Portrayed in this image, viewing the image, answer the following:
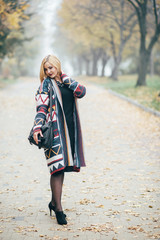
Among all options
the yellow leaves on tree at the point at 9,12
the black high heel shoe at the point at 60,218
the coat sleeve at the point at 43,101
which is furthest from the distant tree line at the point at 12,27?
the black high heel shoe at the point at 60,218

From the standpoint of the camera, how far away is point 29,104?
56.2 ft

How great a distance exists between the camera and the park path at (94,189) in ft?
13.1

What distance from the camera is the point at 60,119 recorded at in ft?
13.6

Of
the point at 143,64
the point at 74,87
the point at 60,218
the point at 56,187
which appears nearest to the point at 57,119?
the point at 74,87

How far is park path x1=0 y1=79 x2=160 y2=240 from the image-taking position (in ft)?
13.1

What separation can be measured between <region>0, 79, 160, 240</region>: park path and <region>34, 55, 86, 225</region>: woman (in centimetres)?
39

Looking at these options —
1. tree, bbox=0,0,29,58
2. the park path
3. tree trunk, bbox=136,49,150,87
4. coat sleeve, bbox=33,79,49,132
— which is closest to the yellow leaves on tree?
tree, bbox=0,0,29,58

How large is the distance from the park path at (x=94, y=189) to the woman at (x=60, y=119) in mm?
394

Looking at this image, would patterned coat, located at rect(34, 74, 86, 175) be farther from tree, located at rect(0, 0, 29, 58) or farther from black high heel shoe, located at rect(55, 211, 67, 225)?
tree, located at rect(0, 0, 29, 58)

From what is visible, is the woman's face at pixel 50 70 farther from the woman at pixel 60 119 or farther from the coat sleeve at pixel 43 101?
the coat sleeve at pixel 43 101

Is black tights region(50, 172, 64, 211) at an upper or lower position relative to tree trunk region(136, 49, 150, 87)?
lower

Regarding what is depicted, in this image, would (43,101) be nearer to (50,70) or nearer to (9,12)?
(50,70)

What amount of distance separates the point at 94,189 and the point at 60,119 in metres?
1.76

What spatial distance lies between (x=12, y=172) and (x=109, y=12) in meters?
26.8
